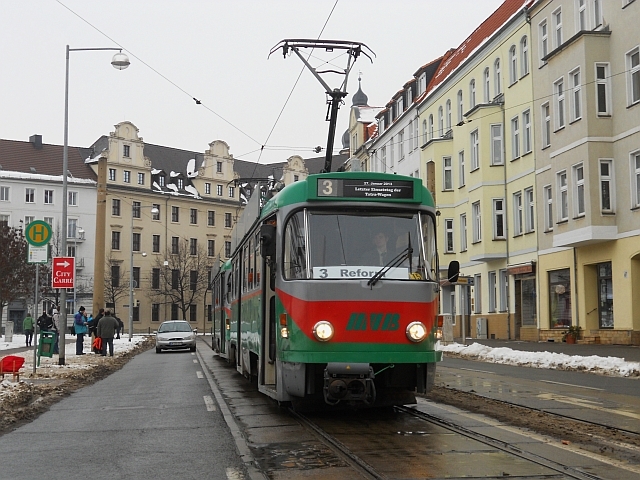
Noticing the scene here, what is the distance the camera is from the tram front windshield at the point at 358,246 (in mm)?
10773

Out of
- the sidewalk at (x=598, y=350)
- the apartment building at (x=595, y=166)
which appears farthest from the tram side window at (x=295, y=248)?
the apartment building at (x=595, y=166)

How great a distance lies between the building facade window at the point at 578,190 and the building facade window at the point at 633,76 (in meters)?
3.09

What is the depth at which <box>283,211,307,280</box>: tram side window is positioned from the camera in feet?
35.8

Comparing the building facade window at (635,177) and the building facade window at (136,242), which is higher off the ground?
the building facade window at (136,242)

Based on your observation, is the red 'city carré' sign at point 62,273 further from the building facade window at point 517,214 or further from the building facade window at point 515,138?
the building facade window at point 515,138

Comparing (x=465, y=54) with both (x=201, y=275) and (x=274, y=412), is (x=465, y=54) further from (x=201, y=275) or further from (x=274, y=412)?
(x=201, y=275)

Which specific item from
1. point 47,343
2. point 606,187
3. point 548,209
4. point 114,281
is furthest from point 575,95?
point 114,281

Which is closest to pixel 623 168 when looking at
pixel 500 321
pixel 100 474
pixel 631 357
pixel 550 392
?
pixel 631 357

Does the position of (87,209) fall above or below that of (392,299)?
above

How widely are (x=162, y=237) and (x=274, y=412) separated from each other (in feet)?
278

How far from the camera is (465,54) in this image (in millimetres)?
48531

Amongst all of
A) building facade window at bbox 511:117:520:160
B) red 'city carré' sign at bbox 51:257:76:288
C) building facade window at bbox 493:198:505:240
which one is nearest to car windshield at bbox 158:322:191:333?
building facade window at bbox 493:198:505:240

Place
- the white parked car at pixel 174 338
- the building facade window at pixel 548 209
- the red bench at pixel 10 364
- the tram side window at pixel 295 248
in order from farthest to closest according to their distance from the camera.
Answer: the white parked car at pixel 174 338 → the building facade window at pixel 548 209 → the red bench at pixel 10 364 → the tram side window at pixel 295 248

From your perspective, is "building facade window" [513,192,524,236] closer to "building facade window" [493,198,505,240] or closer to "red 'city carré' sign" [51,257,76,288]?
"building facade window" [493,198,505,240]
